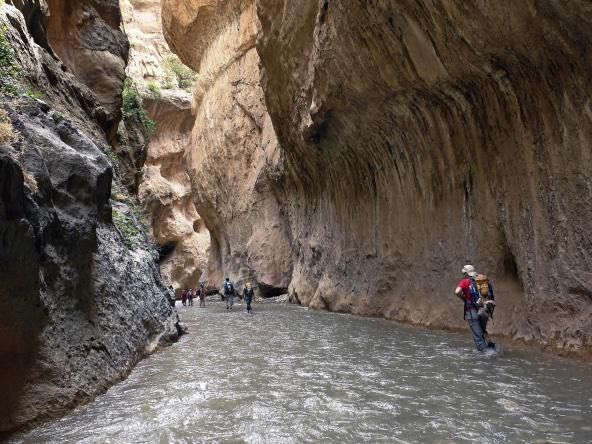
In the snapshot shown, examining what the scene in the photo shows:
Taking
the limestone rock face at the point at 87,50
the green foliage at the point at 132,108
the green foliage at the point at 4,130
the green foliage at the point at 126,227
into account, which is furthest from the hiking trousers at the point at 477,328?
the green foliage at the point at 132,108

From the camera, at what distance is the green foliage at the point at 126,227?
9.92 m

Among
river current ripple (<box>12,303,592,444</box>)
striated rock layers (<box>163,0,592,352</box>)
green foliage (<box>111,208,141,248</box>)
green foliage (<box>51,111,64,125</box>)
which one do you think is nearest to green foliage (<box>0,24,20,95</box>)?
green foliage (<box>51,111,64,125</box>)

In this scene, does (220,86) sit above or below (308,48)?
above

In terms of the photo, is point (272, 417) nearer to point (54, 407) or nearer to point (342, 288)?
point (54, 407)

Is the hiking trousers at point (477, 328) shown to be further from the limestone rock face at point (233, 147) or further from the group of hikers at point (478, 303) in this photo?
the limestone rock face at point (233, 147)

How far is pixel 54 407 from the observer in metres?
5.11

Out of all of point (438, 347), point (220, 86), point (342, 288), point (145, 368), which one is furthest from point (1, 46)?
point (220, 86)

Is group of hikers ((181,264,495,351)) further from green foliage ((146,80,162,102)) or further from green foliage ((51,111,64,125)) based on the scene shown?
green foliage ((146,80,162,102))

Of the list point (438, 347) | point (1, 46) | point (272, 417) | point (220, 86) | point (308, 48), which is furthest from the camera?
point (220, 86)

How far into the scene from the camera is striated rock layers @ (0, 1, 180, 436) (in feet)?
15.5

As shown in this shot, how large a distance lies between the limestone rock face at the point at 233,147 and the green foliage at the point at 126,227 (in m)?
13.5

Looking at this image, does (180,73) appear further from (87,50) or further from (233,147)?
(87,50)

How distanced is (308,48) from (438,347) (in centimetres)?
1021

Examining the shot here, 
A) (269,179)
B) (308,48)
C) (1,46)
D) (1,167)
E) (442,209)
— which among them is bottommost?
(1,167)
